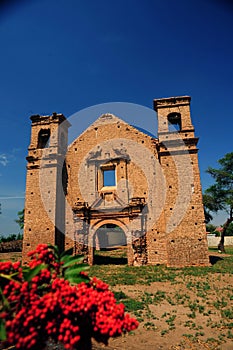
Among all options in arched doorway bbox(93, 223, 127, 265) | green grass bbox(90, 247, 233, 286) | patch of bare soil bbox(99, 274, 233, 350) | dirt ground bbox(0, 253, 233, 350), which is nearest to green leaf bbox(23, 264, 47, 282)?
dirt ground bbox(0, 253, 233, 350)

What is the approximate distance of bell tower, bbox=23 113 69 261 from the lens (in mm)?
15070

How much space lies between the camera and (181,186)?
1393cm

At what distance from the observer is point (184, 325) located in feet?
19.1

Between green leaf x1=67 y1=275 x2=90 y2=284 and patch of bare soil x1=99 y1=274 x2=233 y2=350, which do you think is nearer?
green leaf x1=67 y1=275 x2=90 y2=284

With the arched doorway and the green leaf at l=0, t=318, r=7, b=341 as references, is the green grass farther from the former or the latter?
the green leaf at l=0, t=318, r=7, b=341

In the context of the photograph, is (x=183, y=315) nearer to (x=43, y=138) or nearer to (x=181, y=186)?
(x=181, y=186)

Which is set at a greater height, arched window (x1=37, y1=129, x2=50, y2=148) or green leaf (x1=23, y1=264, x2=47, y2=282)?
arched window (x1=37, y1=129, x2=50, y2=148)

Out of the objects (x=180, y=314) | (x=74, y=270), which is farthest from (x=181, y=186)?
(x=74, y=270)

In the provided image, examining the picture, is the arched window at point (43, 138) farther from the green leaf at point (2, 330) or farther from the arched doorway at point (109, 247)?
the green leaf at point (2, 330)

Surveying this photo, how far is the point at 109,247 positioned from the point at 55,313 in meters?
23.1

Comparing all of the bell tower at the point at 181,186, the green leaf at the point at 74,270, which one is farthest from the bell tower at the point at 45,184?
the green leaf at the point at 74,270

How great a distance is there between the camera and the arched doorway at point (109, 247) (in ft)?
52.7

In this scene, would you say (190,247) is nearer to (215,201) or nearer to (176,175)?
(176,175)

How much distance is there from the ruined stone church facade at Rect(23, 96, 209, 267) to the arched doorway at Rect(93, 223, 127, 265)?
1831 mm
